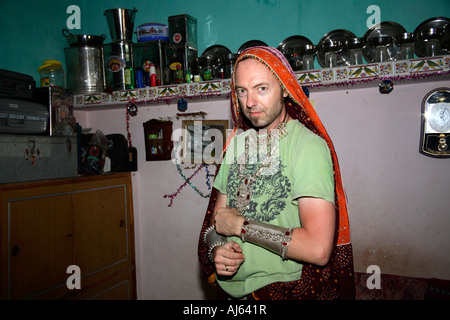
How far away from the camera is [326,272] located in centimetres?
128

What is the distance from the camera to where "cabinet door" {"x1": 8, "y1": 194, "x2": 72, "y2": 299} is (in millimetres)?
2012

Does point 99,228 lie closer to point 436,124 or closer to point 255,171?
point 255,171

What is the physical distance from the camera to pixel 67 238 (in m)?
2.37

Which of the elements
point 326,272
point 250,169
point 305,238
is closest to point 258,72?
point 250,169

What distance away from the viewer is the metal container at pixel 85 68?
307cm

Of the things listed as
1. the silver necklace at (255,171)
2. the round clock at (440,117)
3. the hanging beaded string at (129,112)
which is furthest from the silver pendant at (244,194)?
the hanging beaded string at (129,112)

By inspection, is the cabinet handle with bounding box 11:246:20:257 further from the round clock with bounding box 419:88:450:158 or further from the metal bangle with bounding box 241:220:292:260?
the round clock with bounding box 419:88:450:158

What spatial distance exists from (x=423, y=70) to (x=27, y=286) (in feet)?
9.89

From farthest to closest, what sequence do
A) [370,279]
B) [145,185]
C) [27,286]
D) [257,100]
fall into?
[145,185] → [370,279] → [27,286] → [257,100]

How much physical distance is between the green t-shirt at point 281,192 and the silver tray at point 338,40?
1447mm

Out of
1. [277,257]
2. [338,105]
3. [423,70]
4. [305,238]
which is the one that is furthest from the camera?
[338,105]

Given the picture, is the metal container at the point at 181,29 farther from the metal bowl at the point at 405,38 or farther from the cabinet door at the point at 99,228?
the metal bowl at the point at 405,38

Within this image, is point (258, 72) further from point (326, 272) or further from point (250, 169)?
point (326, 272)

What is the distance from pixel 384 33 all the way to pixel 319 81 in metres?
0.67
